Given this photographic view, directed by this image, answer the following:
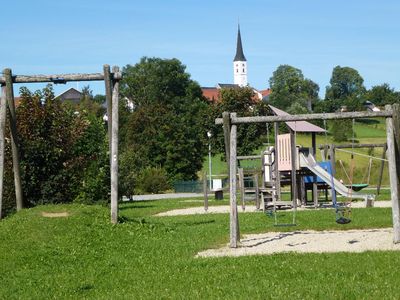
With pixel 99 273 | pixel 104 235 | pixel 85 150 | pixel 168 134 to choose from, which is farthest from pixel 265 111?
pixel 99 273

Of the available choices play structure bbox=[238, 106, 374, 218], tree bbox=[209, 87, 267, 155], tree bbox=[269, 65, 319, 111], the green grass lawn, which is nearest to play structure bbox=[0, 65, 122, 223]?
the green grass lawn

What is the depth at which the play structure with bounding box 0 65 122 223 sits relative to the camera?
1570 cm

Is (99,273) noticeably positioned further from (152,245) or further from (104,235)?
(104,235)

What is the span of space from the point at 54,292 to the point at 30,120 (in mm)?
11368

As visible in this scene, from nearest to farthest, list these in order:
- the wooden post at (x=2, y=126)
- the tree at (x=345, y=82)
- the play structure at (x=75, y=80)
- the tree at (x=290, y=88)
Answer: the play structure at (x=75, y=80)
the wooden post at (x=2, y=126)
the tree at (x=290, y=88)
the tree at (x=345, y=82)

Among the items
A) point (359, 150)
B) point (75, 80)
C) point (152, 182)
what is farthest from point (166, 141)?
point (75, 80)

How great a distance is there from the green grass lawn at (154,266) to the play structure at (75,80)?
1099 mm

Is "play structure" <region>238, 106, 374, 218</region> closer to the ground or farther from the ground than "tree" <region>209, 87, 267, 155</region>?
closer to the ground

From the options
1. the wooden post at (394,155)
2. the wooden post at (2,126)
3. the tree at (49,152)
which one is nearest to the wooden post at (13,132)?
the wooden post at (2,126)

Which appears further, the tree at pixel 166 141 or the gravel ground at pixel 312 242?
the tree at pixel 166 141

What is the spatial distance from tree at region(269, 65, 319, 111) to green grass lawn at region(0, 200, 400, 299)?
345 ft

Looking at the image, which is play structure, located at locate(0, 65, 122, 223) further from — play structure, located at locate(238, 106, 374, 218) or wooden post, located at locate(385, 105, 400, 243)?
play structure, located at locate(238, 106, 374, 218)

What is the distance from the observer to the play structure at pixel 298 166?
1249 cm

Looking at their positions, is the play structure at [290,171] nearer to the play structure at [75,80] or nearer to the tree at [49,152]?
the tree at [49,152]
